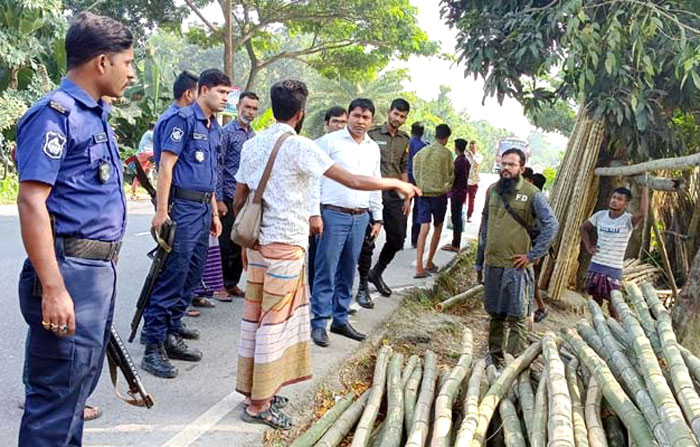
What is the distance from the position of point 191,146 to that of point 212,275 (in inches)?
67.9

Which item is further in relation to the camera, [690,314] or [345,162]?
[345,162]

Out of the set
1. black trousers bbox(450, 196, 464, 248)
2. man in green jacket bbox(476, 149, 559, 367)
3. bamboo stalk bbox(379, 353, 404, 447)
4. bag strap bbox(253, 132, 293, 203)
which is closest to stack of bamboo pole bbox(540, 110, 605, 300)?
black trousers bbox(450, 196, 464, 248)

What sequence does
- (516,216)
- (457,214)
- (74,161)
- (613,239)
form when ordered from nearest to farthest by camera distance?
1. (74,161)
2. (516,216)
3. (613,239)
4. (457,214)

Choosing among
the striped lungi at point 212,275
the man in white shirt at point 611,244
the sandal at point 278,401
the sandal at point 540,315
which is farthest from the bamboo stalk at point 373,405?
the sandal at point 540,315

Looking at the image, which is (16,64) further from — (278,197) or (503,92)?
(278,197)

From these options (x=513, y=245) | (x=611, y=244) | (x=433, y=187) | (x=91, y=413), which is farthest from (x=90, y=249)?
(x=433, y=187)

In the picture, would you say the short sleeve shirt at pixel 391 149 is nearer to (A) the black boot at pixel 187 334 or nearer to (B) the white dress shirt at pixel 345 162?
(B) the white dress shirt at pixel 345 162

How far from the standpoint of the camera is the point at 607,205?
711cm

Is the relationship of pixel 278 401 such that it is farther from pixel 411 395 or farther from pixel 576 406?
pixel 576 406

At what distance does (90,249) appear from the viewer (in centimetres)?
226

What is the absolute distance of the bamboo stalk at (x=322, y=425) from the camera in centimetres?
305

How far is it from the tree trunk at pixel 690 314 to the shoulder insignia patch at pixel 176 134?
11.4 ft

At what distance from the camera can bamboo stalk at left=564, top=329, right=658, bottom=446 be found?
8.80 feet

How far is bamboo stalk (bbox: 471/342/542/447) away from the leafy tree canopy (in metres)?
1.99
